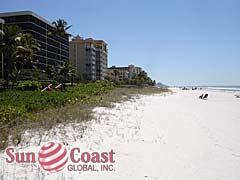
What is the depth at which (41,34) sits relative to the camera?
63.4 metres

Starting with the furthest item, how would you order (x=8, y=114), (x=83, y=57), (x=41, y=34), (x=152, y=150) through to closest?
(x=83, y=57) → (x=41, y=34) → (x=8, y=114) → (x=152, y=150)

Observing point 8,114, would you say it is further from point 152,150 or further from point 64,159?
point 152,150

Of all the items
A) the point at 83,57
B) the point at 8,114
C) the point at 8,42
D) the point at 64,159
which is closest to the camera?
the point at 64,159

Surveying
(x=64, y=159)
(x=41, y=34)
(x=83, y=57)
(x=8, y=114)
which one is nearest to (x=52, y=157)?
(x=64, y=159)

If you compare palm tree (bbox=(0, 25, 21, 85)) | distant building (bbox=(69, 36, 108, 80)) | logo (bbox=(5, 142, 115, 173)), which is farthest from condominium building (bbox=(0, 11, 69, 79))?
logo (bbox=(5, 142, 115, 173))

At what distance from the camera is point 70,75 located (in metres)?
54.9

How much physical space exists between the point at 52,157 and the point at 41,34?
205 feet

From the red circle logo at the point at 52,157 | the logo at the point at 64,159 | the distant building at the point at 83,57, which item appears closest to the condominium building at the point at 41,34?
the distant building at the point at 83,57

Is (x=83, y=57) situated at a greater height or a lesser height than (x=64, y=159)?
greater

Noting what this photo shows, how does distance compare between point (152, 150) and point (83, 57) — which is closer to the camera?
point (152, 150)

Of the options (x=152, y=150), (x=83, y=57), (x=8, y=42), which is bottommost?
(x=152, y=150)

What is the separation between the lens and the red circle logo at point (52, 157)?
525cm

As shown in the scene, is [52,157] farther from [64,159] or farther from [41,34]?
[41,34]

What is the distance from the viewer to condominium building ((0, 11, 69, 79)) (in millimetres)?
58469
